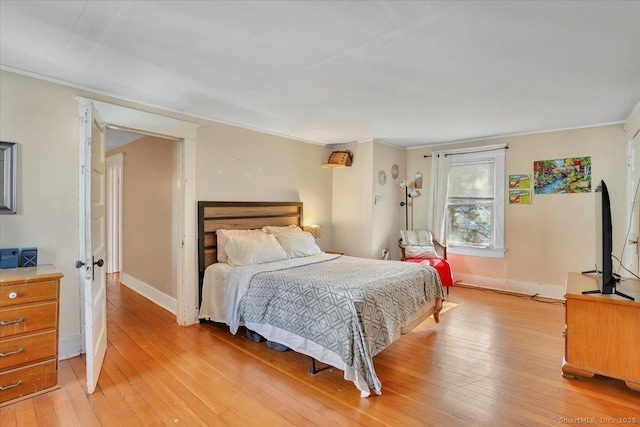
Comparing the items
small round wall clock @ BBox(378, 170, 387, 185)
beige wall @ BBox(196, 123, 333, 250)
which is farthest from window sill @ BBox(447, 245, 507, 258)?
beige wall @ BBox(196, 123, 333, 250)

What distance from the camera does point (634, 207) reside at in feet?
11.5

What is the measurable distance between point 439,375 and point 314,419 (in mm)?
1077

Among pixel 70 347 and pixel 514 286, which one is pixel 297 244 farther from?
pixel 514 286

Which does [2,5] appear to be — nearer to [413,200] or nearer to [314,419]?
[314,419]

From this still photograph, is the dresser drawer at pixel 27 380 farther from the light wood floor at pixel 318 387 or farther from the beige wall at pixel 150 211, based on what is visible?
the beige wall at pixel 150 211

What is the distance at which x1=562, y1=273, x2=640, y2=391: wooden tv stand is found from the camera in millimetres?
2215

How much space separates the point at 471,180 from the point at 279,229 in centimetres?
314

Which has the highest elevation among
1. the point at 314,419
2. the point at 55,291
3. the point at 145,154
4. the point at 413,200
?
the point at 145,154

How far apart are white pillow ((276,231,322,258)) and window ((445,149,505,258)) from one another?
8.22 feet

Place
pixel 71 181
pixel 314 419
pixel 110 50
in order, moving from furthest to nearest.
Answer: pixel 71 181
pixel 110 50
pixel 314 419

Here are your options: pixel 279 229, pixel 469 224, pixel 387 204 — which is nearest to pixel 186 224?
pixel 279 229

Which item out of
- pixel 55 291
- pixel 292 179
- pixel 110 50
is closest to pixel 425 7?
pixel 110 50

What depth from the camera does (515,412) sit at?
6.62ft

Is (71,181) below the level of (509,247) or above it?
above
